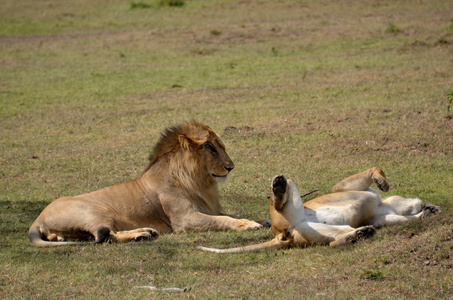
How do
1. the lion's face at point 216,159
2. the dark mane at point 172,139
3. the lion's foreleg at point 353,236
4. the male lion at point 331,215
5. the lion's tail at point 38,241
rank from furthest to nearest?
the dark mane at point 172,139 → the lion's face at point 216,159 → the lion's tail at point 38,241 → the male lion at point 331,215 → the lion's foreleg at point 353,236

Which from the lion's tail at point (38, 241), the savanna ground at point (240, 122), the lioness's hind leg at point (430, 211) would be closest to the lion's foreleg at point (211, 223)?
the savanna ground at point (240, 122)

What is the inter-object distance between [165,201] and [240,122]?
4.85m

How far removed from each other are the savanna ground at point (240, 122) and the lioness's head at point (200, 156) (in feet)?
2.09

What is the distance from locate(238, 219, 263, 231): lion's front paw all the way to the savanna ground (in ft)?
0.46

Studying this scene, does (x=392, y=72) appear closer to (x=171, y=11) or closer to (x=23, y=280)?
(x=23, y=280)

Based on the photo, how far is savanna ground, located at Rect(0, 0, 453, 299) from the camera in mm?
4496

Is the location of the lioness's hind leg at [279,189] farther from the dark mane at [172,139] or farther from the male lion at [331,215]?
the dark mane at [172,139]

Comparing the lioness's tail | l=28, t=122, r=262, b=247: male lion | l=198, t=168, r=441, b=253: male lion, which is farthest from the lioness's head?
the lioness's tail

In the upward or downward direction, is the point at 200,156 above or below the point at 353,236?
above

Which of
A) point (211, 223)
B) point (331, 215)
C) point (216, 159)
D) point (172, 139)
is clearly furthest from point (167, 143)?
point (331, 215)

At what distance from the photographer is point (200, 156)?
6.20 m

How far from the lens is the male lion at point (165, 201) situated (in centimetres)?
579

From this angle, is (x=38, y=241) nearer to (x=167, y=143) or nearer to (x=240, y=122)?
(x=167, y=143)

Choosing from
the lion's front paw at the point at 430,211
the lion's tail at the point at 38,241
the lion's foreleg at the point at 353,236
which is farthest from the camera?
the lion's tail at the point at 38,241
